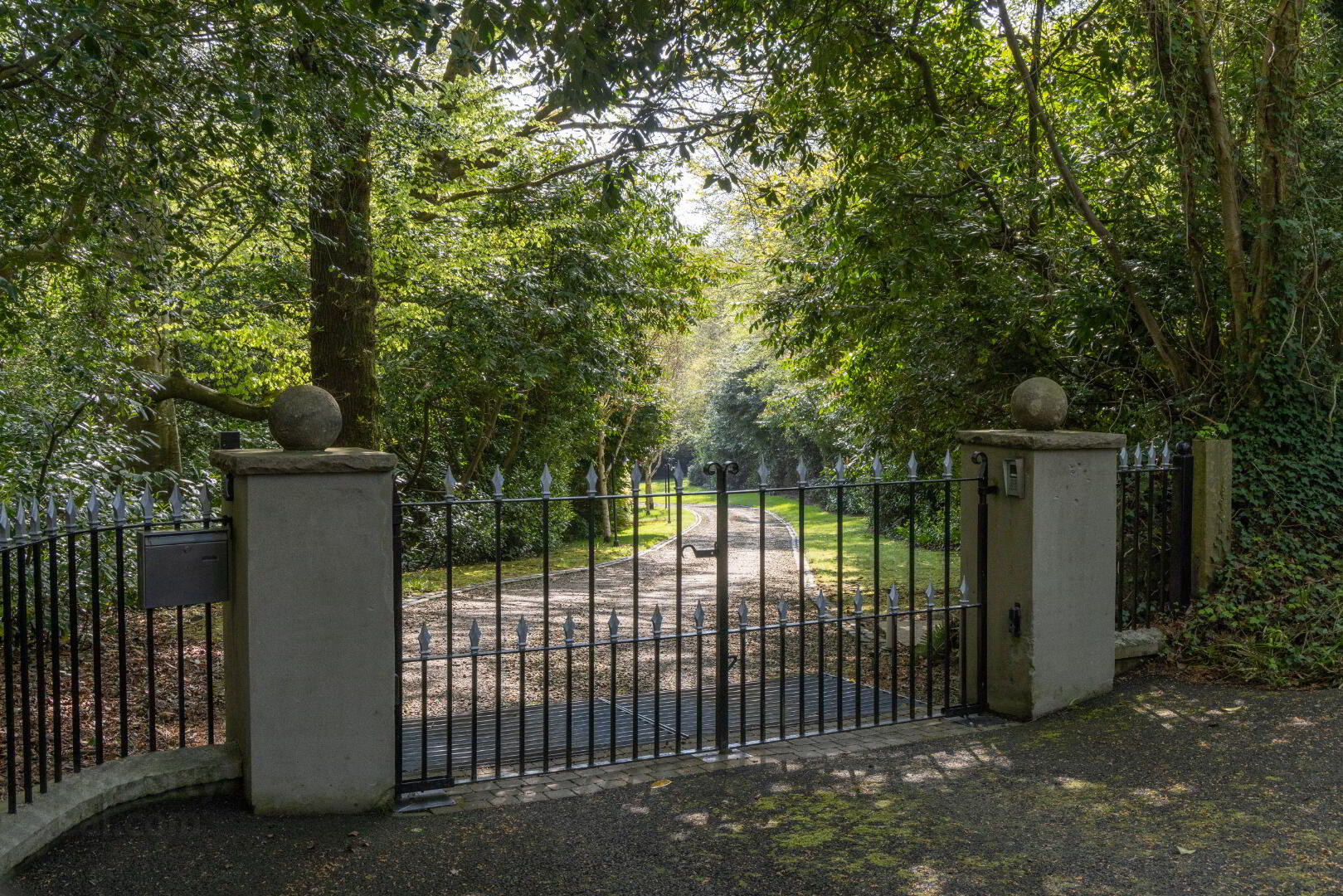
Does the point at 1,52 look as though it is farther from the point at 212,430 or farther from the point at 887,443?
the point at 212,430

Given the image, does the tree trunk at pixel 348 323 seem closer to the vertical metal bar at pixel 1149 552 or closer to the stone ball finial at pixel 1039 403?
the stone ball finial at pixel 1039 403

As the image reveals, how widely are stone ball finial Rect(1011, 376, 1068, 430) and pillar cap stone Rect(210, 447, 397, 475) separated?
12.1 feet

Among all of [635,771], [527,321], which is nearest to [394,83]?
[635,771]

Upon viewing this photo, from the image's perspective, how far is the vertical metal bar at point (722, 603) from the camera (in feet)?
17.5

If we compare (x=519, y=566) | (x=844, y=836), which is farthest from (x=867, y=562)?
(x=844, y=836)

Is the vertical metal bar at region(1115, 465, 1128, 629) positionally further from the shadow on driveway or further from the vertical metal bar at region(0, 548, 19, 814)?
the vertical metal bar at region(0, 548, 19, 814)

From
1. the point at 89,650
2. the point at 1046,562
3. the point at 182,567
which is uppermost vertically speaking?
the point at 182,567

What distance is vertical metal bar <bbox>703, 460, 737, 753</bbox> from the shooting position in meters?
5.34

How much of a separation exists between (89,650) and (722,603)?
5.89 meters

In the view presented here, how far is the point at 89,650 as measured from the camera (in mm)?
8500

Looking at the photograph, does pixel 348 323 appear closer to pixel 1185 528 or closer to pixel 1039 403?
pixel 1039 403

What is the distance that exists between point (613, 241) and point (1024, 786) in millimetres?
14141

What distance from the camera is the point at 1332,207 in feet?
26.0

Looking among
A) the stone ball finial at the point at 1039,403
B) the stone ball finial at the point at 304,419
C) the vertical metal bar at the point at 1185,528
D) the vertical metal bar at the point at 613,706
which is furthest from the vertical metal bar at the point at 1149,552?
the stone ball finial at the point at 304,419
